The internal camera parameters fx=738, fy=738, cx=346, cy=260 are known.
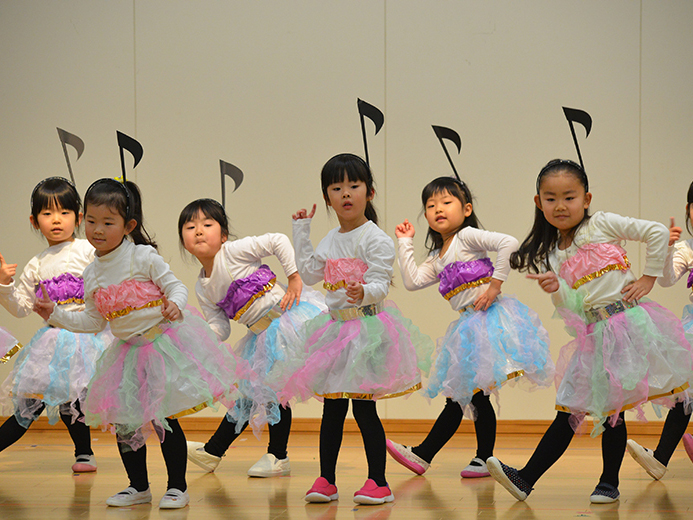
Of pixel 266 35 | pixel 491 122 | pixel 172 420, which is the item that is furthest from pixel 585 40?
pixel 172 420

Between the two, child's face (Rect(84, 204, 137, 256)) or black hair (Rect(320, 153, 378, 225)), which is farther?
black hair (Rect(320, 153, 378, 225))

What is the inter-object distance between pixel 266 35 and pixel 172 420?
295cm

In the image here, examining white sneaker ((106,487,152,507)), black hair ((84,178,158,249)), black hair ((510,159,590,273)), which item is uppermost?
black hair ((84,178,158,249))

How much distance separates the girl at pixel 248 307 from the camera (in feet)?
10.7

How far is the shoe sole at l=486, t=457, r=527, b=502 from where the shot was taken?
2541 mm

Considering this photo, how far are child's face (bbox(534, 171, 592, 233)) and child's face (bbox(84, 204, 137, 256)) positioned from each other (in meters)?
1.54

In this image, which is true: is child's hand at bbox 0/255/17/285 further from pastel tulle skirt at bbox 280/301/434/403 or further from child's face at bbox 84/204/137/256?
pastel tulle skirt at bbox 280/301/434/403

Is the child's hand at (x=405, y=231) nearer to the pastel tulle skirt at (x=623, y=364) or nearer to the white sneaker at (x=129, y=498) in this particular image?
the pastel tulle skirt at (x=623, y=364)

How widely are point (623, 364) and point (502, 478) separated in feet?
1.86

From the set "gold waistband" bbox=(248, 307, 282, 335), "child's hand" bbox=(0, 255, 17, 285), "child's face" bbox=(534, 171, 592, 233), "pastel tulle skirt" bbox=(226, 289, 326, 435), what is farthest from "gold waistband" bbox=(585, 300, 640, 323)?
"child's hand" bbox=(0, 255, 17, 285)

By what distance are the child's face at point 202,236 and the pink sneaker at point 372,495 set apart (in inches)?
52.3

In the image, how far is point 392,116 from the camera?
15.3 ft

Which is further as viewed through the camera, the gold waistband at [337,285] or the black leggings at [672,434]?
the black leggings at [672,434]

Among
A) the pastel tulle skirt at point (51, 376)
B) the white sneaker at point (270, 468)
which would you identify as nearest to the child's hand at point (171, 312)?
the pastel tulle skirt at point (51, 376)
